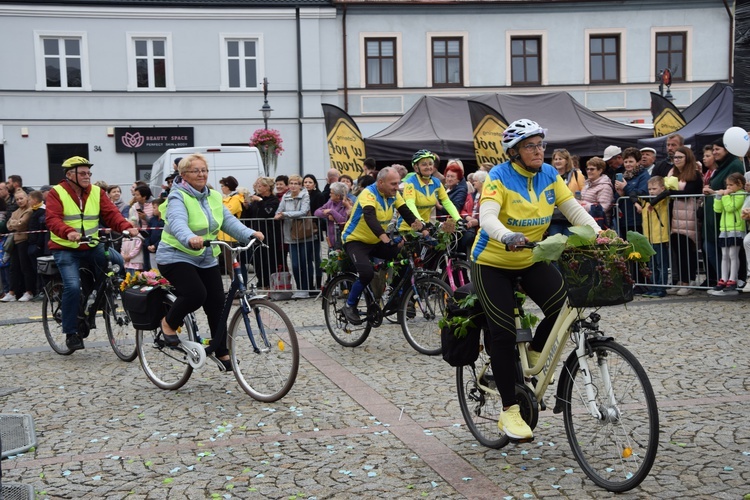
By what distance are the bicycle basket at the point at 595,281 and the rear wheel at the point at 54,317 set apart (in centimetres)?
631

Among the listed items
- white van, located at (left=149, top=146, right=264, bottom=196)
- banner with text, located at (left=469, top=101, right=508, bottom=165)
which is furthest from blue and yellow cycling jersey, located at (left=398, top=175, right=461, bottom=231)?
white van, located at (left=149, top=146, right=264, bottom=196)

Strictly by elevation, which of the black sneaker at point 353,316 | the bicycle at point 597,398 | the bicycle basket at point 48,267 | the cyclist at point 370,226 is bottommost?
the black sneaker at point 353,316

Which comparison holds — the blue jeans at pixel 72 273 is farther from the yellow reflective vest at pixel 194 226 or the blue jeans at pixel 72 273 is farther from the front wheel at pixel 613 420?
the front wheel at pixel 613 420

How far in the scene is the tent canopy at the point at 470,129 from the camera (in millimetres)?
21375

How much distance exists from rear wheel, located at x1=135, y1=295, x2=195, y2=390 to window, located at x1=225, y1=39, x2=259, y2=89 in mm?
25589

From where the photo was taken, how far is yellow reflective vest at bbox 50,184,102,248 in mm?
9070

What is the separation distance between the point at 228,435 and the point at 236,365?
1.22 m

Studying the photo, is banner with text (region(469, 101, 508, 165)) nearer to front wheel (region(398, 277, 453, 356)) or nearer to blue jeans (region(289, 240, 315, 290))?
blue jeans (region(289, 240, 315, 290))

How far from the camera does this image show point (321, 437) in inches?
231

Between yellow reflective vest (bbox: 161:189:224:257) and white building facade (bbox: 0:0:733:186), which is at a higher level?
white building facade (bbox: 0:0:733:186)

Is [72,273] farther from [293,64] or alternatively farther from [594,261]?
[293,64]

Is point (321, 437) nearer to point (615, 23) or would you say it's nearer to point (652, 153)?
point (652, 153)

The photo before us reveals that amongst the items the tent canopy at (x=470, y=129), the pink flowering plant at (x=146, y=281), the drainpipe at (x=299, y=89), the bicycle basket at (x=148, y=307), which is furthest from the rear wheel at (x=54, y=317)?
the drainpipe at (x=299, y=89)

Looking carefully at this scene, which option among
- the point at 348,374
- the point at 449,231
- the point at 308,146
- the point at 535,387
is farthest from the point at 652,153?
the point at 308,146
